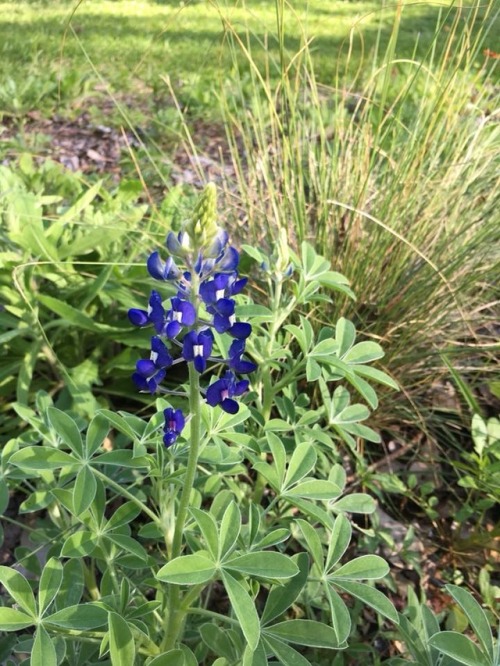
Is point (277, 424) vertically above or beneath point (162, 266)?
beneath

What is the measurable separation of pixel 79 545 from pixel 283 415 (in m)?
0.63

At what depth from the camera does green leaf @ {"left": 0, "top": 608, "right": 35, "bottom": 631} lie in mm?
979

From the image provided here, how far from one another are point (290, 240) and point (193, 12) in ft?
15.5

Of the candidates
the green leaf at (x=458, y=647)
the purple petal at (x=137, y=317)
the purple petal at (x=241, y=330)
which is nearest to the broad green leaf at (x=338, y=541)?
the green leaf at (x=458, y=647)

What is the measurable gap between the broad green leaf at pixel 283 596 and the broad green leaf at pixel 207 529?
0.18m

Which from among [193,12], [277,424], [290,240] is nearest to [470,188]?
[290,240]

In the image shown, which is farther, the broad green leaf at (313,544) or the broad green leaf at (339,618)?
the broad green leaf at (313,544)

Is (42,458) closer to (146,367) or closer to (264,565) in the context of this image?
(146,367)

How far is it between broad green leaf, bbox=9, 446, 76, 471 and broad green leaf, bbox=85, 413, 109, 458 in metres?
0.05

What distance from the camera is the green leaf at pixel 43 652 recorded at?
962 mm

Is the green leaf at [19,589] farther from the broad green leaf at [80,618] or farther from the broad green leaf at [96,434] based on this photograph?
the broad green leaf at [96,434]

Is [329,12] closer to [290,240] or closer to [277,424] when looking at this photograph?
[290,240]

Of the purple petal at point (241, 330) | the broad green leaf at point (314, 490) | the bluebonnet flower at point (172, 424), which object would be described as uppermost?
the purple petal at point (241, 330)

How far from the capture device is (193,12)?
596cm
